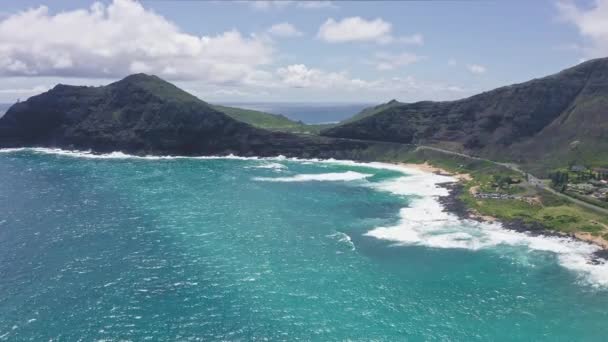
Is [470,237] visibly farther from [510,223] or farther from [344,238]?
[344,238]

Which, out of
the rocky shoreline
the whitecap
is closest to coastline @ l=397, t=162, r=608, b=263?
the rocky shoreline

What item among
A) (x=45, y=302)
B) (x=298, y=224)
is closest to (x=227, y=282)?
(x=45, y=302)

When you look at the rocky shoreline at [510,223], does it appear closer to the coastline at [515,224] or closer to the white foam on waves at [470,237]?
the coastline at [515,224]

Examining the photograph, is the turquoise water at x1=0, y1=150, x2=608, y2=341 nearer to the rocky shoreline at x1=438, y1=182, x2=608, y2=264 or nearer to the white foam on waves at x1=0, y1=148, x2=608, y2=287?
the white foam on waves at x1=0, y1=148, x2=608, y2=287

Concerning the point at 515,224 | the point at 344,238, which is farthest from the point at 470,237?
the point at 344,238

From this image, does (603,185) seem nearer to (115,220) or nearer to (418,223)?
(418,223)
